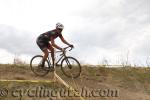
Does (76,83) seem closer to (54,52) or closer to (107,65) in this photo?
(54,52)

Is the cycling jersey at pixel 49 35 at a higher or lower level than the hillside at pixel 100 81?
higher

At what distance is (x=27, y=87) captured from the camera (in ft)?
Result: 62.7

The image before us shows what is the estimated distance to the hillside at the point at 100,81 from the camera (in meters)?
19.3

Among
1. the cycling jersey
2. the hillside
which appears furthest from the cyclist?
the hillside

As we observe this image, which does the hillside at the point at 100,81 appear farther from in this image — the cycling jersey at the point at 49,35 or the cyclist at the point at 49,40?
the cycling jersey at the point at 49,35

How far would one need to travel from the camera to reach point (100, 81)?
827 inches

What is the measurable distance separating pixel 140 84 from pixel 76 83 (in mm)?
2945

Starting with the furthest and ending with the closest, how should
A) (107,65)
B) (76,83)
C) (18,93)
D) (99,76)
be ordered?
(107,65)
(99,76)
(76,83)
(18,93)

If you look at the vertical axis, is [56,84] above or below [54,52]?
below

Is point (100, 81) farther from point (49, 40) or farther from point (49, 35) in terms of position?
point (49, 35)

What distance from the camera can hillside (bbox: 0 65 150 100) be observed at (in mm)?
19284

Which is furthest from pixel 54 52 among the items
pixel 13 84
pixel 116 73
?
pixel 116 73

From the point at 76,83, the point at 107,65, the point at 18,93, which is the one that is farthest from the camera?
the point at 107,65

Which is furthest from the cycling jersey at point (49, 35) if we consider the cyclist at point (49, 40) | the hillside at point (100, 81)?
the hillside at point (100, 81)
